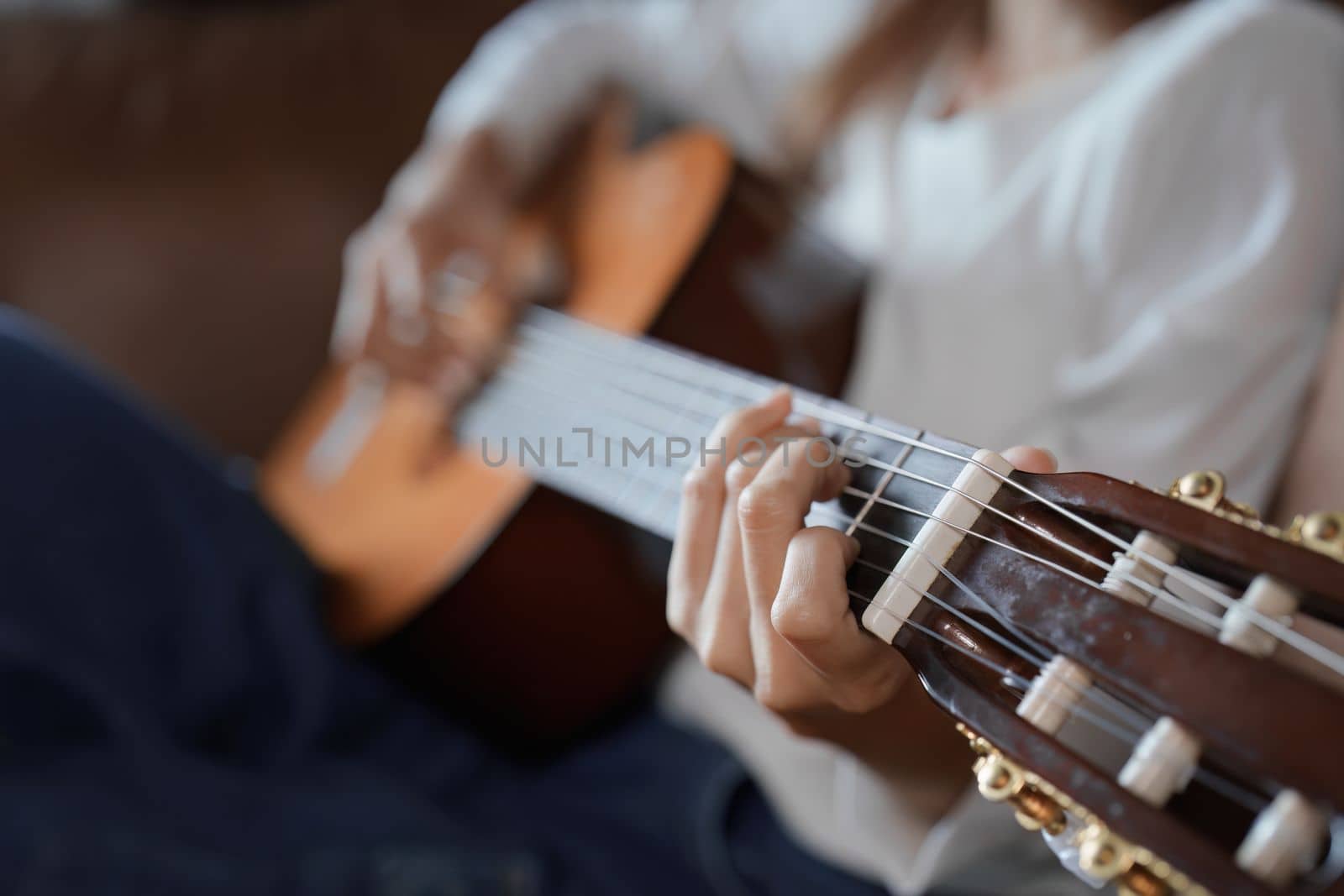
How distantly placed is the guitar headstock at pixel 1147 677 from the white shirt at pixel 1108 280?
0.71 feet

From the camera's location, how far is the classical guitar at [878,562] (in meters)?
0.29

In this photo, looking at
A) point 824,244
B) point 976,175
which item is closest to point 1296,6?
point 976,175

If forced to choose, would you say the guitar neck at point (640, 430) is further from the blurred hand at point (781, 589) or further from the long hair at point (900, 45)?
the long hair at point (900, 45)

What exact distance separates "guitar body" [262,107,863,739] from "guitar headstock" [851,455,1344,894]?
34 cm

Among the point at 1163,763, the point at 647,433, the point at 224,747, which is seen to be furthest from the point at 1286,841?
the point at 224,747

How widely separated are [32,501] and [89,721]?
0.16m

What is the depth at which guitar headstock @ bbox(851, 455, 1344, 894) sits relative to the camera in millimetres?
273

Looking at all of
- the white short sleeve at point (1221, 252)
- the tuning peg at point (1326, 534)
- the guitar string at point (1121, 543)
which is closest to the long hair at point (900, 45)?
the white short sleeve at point (1221, 252)

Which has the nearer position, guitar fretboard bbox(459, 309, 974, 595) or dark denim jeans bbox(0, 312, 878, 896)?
guitar fretboard bbox(459, 309, 974, 595)

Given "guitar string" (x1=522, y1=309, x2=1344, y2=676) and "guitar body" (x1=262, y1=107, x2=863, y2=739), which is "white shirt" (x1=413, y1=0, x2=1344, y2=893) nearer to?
"guitar body" (x1=262, y1=107, x2=863, y2=739)

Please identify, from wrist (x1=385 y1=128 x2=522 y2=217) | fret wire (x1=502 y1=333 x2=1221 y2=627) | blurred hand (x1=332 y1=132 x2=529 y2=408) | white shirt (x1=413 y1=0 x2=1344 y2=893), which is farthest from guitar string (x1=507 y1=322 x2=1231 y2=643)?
wrist (x1=385 y1=128 x2=522 y2=217)

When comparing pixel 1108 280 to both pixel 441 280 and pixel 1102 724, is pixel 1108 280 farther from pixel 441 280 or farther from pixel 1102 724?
pixel 441 280

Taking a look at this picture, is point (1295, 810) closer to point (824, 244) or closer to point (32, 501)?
point (824, 244)

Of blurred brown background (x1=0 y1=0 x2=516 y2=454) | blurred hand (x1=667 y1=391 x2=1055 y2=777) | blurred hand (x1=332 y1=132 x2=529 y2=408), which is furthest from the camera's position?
blurred brown background (x1=0 y1=0 x2=516 y2=454)
